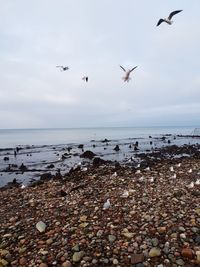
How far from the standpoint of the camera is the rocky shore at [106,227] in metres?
7.67

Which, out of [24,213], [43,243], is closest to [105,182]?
[24,213]

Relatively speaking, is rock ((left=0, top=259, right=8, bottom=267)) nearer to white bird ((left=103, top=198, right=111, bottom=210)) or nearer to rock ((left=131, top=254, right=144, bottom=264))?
rock ((left=131, top=254, right=144, bottom=264))

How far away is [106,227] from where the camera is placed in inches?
353

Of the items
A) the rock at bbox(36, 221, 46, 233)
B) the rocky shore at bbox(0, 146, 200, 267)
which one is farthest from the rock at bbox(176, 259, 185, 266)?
the rock at bbox(36, 221, 46, 233)

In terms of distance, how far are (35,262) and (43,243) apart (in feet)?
2.68

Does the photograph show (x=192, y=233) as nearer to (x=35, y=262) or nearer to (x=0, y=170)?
(x=35, y=262)

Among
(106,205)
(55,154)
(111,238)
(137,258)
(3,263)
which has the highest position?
(106,205)

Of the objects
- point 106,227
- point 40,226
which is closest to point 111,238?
point 106,227

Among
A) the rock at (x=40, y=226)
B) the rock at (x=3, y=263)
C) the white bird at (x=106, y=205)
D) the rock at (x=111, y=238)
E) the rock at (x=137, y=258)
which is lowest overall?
the rock at (x=3, y=263)

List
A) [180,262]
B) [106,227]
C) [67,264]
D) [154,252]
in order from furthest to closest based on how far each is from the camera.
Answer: [106,227] → [154,252] → [67,264] → [180,262]

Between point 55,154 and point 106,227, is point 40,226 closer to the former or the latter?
point 106,227

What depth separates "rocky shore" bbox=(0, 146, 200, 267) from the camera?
25.2 ft

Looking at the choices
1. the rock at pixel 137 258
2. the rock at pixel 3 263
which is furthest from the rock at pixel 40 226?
the rock at pixel 137 258

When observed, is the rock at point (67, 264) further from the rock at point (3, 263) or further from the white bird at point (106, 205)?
the white bird at point (106, 205)
